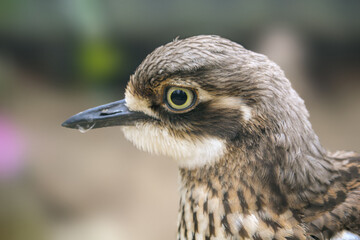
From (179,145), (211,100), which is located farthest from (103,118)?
(211,100)

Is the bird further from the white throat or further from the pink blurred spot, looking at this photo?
the pink blurred spot

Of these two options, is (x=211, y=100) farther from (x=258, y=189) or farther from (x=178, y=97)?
(x=258, y=189)

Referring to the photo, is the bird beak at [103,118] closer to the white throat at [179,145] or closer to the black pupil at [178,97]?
the white throat at [179,145]

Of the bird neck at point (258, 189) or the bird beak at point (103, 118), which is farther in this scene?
the bird beak at point (103, 118)

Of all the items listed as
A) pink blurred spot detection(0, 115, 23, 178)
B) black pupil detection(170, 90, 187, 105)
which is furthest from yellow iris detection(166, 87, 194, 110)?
pink blurred spot detection(0, 115, 23, 178)

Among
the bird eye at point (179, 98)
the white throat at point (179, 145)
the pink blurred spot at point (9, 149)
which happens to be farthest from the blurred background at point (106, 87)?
the bird eye at point (179, 98)

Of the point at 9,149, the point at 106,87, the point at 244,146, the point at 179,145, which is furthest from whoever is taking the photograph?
the point at 106,87
